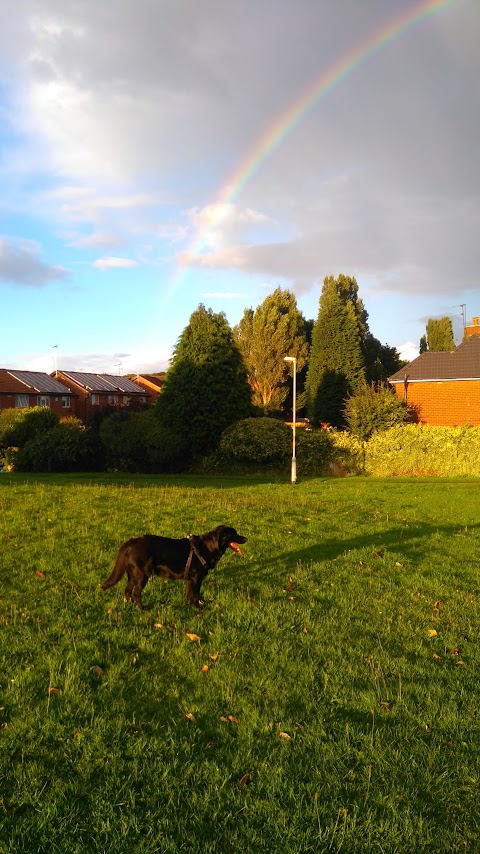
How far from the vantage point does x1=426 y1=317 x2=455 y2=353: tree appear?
7806cm

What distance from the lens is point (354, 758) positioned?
4164 mm

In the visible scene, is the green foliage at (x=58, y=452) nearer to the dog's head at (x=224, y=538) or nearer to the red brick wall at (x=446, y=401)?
the red brick wall at (x=446, y=401)

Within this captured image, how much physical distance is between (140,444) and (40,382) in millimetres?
43213

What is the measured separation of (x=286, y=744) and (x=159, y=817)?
1161 mm

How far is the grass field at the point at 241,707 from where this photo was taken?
344 cm

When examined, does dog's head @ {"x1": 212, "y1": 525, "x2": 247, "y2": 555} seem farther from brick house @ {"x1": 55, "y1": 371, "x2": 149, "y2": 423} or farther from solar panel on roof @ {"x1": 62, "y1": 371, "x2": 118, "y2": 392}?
solar panel on roof @ {"x1": 62, "y1": 371, "x2": 118, "y2": 392}

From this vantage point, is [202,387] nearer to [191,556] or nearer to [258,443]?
[258,443]

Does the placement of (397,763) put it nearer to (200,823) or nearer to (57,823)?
(200,823)

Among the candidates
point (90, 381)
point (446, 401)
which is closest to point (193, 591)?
point (446, 401)

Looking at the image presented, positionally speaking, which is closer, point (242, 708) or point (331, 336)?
point (242, 708)

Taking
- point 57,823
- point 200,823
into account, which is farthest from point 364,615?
point 57,823

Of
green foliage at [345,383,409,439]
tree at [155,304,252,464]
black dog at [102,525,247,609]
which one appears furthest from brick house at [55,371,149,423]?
black dog at [102,525,247,609]

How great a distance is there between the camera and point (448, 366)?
43969 millimetres

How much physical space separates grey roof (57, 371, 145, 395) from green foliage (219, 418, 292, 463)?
47.7 meters
